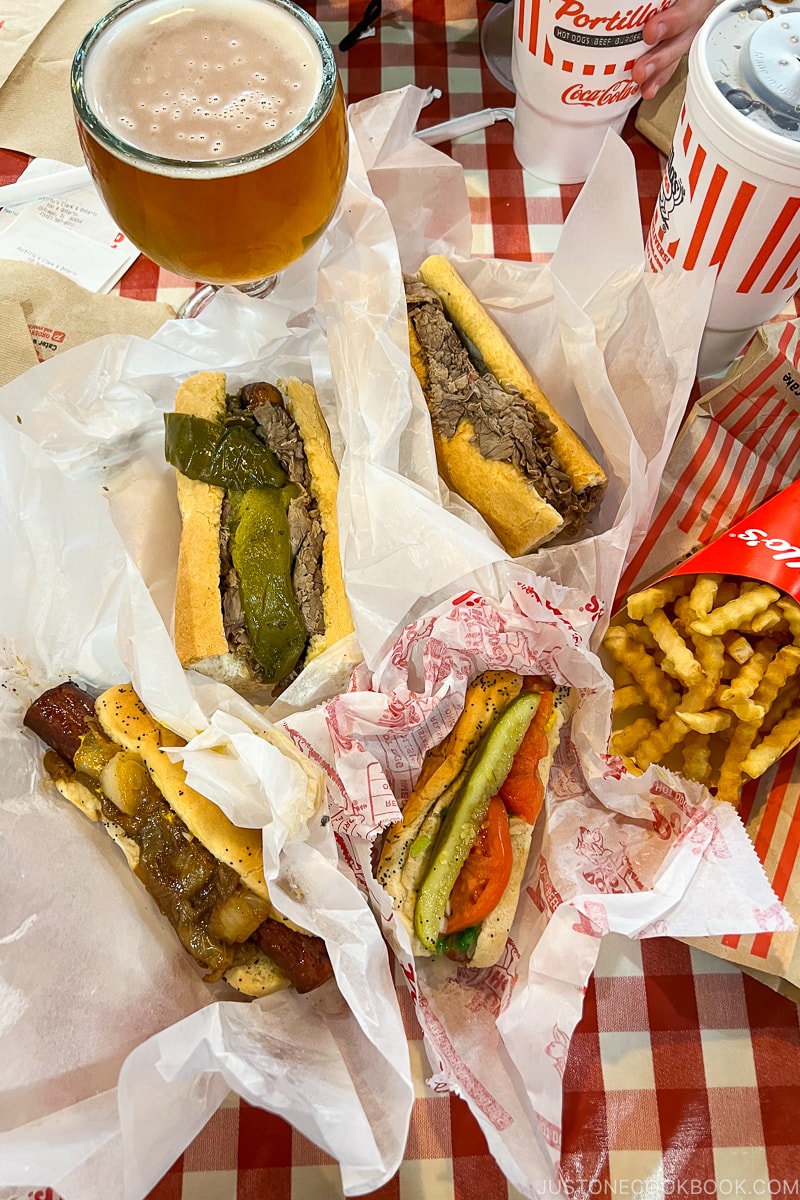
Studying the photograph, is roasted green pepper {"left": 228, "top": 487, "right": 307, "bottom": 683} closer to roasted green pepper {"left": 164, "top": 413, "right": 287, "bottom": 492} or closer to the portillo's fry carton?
roasted green pepper {"left": 164, "top": 413, "right": 287, "bottom": 492}

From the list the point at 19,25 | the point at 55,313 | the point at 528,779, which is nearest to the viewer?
the point at 528,779

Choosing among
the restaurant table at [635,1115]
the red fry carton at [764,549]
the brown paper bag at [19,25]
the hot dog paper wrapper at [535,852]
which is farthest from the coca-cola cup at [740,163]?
the brown paper bag at [19,25]

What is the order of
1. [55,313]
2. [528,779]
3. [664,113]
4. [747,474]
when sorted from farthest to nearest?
[664,113], [55,313], [747,474], [528,779]

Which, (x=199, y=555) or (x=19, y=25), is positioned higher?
(x=19, y=25)

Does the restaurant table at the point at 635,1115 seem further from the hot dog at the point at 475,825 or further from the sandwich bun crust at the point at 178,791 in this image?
the sandwich bun crust at the point at 178,791

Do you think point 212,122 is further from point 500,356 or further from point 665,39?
point 665,39

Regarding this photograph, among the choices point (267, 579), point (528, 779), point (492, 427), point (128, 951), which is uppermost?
point (492, 427)

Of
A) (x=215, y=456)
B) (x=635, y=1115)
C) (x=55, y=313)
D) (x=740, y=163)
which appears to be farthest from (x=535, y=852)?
(x=55, y=313)
